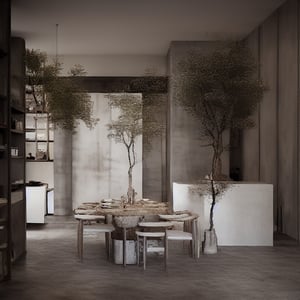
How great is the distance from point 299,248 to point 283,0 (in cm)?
358

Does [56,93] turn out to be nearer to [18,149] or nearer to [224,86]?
[18,149]

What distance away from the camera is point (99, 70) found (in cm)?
1223

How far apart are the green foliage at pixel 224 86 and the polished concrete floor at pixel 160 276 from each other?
1.76 metres

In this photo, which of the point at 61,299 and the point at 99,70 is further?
the point at 99,70

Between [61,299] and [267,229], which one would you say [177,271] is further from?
[267,229]

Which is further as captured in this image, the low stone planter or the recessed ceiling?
the recessed ceiling

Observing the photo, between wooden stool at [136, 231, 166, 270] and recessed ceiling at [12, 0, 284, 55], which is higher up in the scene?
recessed ceiling at [12, 0, 284, 55]

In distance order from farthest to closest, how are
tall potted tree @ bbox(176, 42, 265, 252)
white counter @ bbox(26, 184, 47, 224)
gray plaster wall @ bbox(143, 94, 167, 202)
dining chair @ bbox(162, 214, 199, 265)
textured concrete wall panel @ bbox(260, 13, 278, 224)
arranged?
gray plaster wall @ bbox(143, 94, 167, 202) → white counter @ bbox(26, 184, 47, 224) → textured concrete wall panel @ bbox(260, 13, 278, 224) → tall potted tree @ bbox(176, 42, 265, 252) → dining chair @ bbox(162, 214, 199, 265)

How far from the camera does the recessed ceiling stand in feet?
26.4

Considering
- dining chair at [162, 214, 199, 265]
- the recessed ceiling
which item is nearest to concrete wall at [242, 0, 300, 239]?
the recessed ceiling

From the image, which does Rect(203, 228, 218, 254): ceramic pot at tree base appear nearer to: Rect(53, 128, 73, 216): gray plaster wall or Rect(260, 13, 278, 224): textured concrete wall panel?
Rect(260, 13, 278, 224): textured concrete wall panel

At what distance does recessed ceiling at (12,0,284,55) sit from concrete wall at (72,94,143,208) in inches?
58.3

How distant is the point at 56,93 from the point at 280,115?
12.8 ft

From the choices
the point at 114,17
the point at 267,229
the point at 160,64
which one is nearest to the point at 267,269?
the point at 267,229
